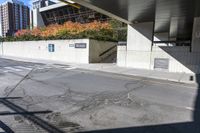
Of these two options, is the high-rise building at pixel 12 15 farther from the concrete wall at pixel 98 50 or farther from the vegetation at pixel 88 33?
the concrete wall at pixel 98 50

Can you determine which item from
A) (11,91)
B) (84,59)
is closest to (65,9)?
(84,59)

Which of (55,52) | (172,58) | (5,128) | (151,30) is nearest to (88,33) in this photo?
(55,52)

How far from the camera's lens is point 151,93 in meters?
6.84

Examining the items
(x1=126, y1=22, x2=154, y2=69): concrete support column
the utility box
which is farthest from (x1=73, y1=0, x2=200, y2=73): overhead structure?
the utility box

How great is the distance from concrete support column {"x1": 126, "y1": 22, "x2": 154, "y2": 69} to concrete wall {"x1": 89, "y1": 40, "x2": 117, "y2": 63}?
4245mm

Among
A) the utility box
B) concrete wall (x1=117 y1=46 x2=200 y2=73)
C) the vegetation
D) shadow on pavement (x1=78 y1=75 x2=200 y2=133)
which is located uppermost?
the vegetation

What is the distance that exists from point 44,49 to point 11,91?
52.3 feet

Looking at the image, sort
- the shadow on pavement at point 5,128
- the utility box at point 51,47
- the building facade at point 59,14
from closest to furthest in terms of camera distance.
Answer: the shadow on pavement at point 5,128, the utility box at point 51,47, the building facade at point 59,14

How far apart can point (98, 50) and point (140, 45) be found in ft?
17.7

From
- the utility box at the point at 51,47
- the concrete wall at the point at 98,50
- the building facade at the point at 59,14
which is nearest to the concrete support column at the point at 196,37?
the concrete wall at the point at 98,50

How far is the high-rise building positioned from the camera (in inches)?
1972

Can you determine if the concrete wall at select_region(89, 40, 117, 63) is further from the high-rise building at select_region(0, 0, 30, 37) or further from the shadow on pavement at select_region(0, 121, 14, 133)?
the high-rise building at select_region(0, 0, 30, 37)

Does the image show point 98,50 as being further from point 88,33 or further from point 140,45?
point 140,45

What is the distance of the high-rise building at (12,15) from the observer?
5009cm
